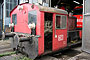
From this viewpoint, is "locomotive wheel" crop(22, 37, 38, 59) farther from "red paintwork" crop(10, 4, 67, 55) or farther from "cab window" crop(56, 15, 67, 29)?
"cab window" crop(56, 15, 67, 29)

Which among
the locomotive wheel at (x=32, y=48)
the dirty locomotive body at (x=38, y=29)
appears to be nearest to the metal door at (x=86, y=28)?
the dirty locomotive body at (x=38, y=29)

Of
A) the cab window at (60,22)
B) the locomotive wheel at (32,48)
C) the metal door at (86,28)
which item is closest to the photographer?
the locomotive wheel at (32,48)

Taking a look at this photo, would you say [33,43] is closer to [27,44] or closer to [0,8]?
[27,44]

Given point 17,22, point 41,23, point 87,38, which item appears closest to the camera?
point 41,23

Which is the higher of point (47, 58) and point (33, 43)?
point (33, 43)

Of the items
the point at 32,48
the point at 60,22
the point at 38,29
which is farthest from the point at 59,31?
the point at 32,48

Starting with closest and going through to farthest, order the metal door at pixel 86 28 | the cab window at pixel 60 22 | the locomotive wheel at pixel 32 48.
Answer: the locomotive wheel at pixel 32 48
the metal door at pixel 86 28
the cab window at pixel 60 22

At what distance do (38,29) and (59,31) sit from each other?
1.44 meters

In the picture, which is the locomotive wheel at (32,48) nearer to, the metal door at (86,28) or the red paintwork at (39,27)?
the red paintwork at (39,27)

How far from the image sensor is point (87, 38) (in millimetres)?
4746

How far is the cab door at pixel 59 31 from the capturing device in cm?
471

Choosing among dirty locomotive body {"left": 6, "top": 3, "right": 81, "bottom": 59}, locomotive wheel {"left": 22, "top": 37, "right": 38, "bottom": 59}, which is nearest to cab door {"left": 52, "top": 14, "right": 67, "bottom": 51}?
dirty locomotive body {"left": 6, "top": 3, "right": 81, "bottom": 59}

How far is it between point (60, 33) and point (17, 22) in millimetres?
2674

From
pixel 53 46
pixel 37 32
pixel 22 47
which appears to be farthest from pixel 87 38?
pixel 22 47
